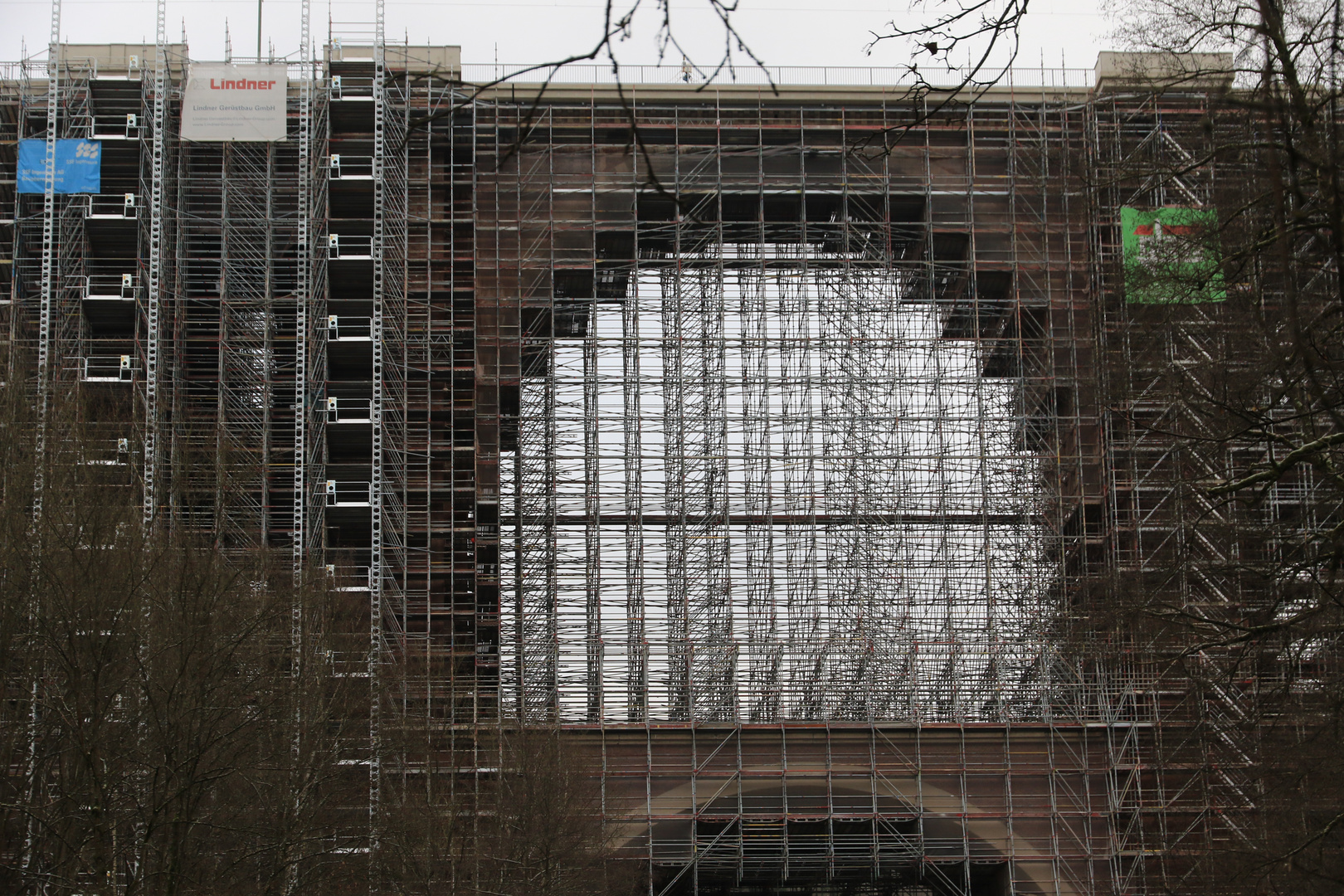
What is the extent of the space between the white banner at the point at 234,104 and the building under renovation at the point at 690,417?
397 mm

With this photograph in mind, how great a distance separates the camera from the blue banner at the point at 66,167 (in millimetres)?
43031

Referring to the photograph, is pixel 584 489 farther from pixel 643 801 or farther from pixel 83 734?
pixel 83 734

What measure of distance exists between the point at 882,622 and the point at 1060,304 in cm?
957

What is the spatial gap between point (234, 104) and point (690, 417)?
Result: 13.8 m

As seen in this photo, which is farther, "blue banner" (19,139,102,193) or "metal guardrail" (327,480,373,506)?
"blue banner" (19,139,102,193)

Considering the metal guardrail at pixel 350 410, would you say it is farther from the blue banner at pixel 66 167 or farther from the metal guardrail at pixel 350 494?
the blue banner at pixel 66 167

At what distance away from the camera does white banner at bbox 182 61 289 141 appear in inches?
1725

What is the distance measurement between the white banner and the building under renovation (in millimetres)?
397

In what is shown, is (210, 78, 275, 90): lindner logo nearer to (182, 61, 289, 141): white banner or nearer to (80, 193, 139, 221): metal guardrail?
(182, 61, 289, 141): white banner

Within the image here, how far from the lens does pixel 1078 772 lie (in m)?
41.4

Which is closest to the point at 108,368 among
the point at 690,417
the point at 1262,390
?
the point at 690,417

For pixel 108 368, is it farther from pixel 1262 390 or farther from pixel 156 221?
pixel 1262 390

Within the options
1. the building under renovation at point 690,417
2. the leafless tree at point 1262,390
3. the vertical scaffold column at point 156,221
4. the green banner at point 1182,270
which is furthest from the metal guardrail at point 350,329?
the green banner at point 1182,270

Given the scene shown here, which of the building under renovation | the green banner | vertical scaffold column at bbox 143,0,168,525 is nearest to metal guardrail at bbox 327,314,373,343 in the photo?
the building under renovation
